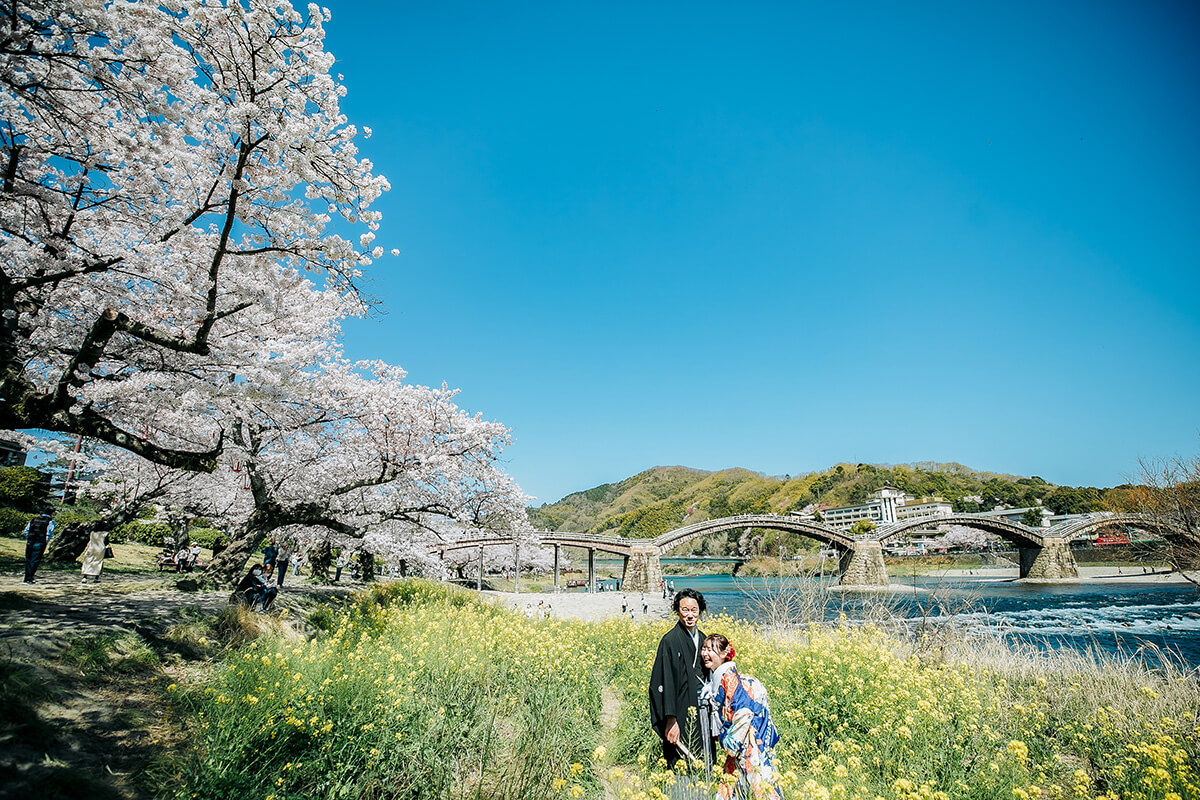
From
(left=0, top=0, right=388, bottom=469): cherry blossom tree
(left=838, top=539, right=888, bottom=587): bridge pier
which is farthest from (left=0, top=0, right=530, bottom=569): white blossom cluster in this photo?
(left=838, top=539, right=888, bottom=587): bridge pier

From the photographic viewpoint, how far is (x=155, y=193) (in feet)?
22.7

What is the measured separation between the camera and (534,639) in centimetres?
851

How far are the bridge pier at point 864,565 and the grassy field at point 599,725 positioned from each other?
167 feet

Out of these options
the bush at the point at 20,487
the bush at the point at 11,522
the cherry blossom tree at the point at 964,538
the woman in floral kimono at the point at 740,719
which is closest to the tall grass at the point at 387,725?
→ the woman in floral kimono at the point at 740,719

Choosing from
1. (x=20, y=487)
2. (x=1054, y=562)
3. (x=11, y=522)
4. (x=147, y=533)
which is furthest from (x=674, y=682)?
(x=1054, y=562)

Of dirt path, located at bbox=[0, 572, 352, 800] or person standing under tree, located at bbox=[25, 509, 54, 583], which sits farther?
person standing under tree, located at bbox=[25, 509, 54, 583]

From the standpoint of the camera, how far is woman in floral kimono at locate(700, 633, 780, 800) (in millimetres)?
3807

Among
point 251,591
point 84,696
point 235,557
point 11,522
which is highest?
point 11,522

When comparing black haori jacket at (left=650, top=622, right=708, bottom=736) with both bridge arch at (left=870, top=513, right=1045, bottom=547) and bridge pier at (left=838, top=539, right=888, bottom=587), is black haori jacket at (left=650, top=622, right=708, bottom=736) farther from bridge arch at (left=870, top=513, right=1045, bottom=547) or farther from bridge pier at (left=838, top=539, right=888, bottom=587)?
bridge arch at (left=870, top=513, right=1045, bottom=547)

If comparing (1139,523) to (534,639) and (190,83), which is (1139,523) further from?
(190,83)

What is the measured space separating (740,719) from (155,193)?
9.41 m

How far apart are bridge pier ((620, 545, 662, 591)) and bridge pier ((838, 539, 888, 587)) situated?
19997 millimetres

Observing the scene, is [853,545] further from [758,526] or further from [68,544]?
[68,544]

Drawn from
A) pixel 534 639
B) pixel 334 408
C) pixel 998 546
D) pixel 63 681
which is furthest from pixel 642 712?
pixel 998 546
